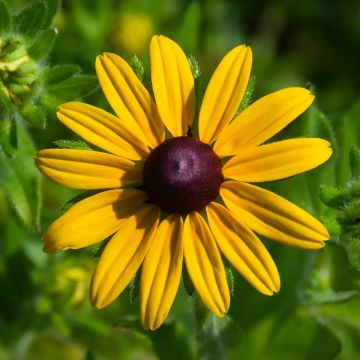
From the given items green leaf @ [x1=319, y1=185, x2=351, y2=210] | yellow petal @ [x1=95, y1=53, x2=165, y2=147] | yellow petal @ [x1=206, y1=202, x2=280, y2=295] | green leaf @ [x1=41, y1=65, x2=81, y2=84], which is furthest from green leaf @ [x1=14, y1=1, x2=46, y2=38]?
green leaf @ [x1=319, y1=185, x2=351, y2=210]

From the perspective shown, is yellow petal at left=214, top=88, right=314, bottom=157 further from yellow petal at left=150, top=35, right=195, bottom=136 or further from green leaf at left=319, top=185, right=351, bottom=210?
green leaf at left=319, top=185, right=351, bottom=210

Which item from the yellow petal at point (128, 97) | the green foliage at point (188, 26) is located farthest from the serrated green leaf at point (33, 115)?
the green foliage at point (188, 26)

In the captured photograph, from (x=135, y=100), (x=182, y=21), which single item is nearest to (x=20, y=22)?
(x=135, y=100)

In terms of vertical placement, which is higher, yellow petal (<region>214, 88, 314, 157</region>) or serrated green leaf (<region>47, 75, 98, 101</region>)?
yellow petal (<region>214, 88, 314, 157</region>)

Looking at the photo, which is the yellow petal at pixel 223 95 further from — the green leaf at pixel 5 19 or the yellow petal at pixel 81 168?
the green leaf at pixel 5 19

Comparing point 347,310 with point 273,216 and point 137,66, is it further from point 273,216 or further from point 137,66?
point 137,66

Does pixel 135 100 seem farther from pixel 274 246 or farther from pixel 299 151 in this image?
pixel 274 246
